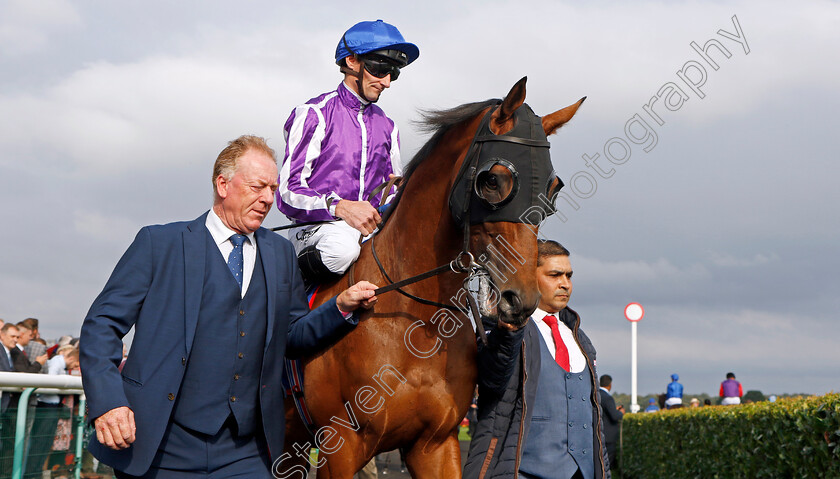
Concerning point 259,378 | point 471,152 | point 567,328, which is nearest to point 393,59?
point 471,152

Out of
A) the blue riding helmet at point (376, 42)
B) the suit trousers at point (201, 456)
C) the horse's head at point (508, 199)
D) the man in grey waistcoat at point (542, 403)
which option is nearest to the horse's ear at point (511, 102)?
the horse's head at point (508, 199)

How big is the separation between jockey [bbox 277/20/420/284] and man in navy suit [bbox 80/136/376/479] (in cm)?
69

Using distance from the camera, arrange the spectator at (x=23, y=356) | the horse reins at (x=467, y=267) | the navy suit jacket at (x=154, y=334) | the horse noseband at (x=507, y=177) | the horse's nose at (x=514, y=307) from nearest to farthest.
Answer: the navy suit jacket at (x=154, y=334) → the horse's nose at (x=514, y=307) → the horse noseband at (x=507, y=177) → the horse reins at (x=467, y=267) → the spectator at (x=23, y=356)

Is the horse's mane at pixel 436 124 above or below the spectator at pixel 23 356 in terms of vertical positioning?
above

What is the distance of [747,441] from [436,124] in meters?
4.25

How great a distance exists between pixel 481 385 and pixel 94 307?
184 centimetres

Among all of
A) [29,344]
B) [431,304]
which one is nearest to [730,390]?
[29,344]

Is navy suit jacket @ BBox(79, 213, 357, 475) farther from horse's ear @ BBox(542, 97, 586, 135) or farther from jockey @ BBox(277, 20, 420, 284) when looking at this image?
horse's ear @ BBox(542, 97, 586, 135)

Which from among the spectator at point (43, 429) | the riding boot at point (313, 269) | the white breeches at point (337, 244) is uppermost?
the white breeches at point (337, 244)

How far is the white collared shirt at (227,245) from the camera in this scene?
9.85ft

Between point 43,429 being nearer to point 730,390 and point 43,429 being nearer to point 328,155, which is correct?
point 328,155

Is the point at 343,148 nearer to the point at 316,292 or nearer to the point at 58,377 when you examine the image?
the point at 316,292

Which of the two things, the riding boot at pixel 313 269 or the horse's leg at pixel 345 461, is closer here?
the horse's leg at pixel 345 461

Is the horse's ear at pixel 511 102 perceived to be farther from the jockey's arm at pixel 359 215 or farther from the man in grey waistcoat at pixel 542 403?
the man in grey waistcoat at pixel 542 403
